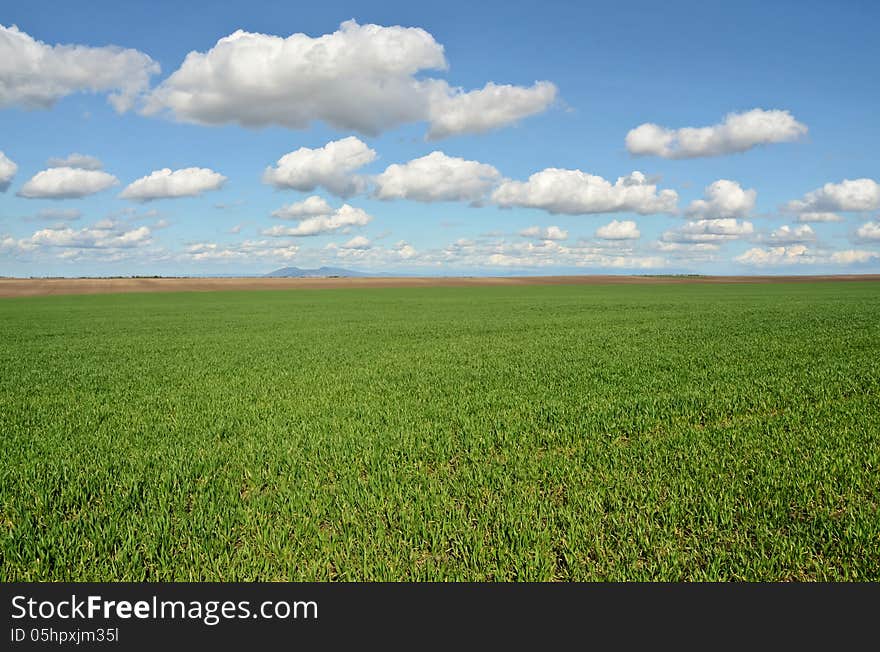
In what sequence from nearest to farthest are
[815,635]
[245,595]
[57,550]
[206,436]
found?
1. [815,635]
2. [245,595]
3. [57,550]
4. [206,436]

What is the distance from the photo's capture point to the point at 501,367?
17.2 metres

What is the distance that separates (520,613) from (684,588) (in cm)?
153

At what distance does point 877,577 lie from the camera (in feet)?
16.4

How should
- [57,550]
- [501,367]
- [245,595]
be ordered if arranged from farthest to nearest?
[501,367], [57,550], [245,595]

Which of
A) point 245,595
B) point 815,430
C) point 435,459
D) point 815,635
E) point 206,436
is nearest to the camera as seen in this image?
point 815,635

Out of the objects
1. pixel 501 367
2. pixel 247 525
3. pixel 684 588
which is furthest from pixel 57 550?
pixel 501 367

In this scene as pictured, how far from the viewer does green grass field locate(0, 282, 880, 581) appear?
5.44 meters

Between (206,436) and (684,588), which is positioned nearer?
(684,588)

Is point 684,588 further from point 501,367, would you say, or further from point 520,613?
point 501,367

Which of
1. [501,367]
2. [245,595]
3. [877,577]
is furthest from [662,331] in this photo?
[245,595]

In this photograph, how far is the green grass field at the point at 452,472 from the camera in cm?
544

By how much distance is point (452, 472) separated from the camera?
789cm

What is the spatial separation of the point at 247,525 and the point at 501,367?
38.5 feet

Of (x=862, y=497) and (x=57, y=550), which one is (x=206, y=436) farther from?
(x=862, y=497)
